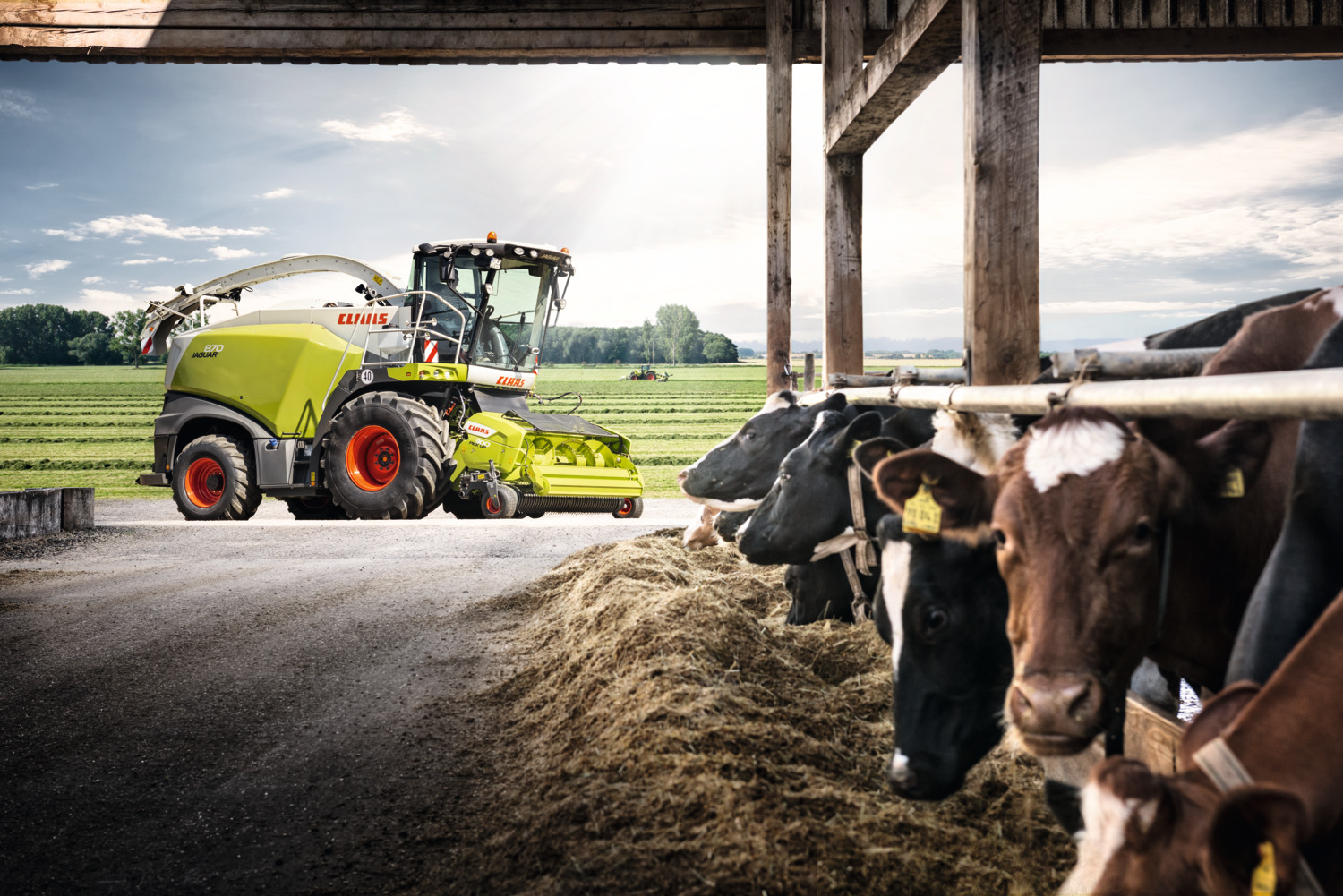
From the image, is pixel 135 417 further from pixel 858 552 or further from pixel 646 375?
pixel 858 552

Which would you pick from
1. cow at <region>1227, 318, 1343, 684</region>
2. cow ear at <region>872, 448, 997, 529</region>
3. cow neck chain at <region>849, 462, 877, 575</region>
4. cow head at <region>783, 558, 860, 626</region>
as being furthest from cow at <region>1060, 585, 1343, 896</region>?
cow head at <region>783, 558, 860, 626</region>

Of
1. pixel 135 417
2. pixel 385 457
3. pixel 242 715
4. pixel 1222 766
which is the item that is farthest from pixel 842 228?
pixel 135 417

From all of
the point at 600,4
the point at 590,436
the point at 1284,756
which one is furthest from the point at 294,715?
the point at 590,436

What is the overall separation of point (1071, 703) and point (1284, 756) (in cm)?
43

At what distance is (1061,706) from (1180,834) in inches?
18.4

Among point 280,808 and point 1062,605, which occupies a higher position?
point 1062,605

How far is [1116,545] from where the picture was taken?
1485mm

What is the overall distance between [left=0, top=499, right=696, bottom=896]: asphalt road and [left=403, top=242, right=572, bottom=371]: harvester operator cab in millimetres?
2863

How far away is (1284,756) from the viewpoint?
0.99 metres

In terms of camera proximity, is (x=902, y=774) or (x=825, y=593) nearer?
(x=902, y=774)

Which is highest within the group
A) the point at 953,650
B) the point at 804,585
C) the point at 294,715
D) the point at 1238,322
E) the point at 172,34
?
the point at 172,34


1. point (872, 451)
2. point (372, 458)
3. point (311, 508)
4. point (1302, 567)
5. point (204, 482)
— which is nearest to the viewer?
point (1302, 567)

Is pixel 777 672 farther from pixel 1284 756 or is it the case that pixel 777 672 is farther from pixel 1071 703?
pixel 1284 756

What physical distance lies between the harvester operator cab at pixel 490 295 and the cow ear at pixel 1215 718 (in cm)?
847
